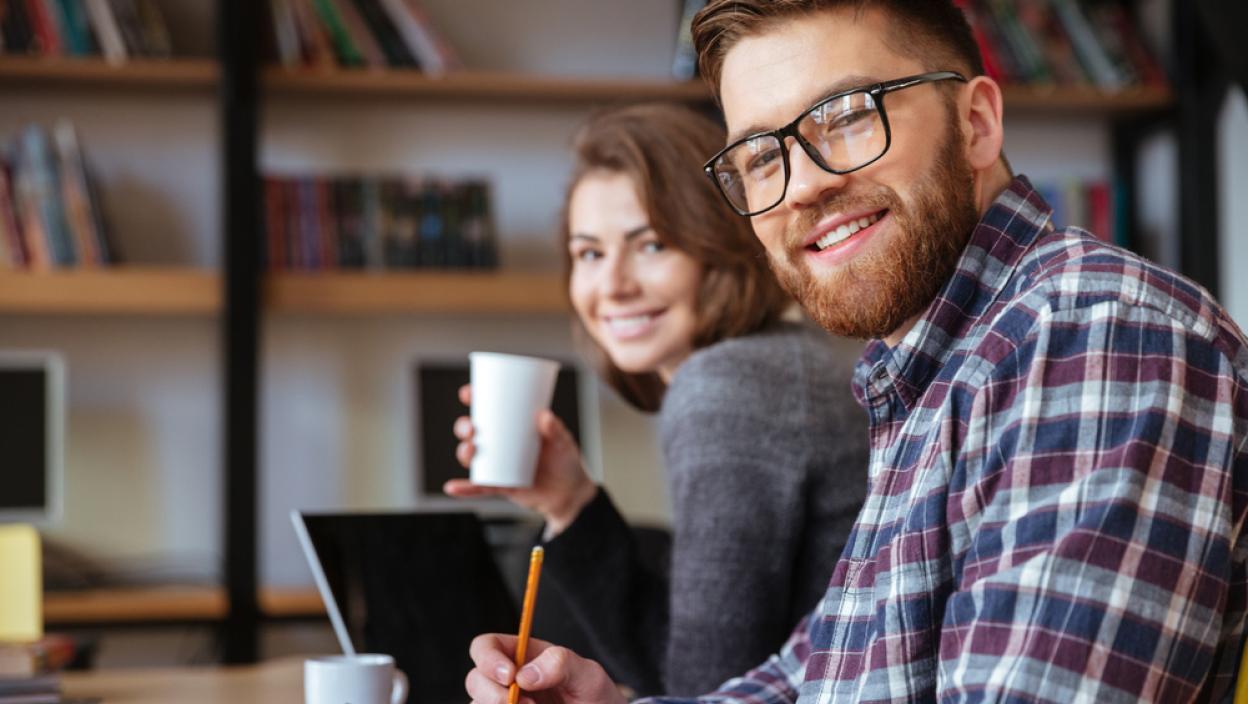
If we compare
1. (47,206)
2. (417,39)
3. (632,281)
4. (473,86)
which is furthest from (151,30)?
(632,281)

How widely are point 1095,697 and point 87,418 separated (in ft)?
9.75

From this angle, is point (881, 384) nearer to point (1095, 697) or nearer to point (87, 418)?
point (1095, 697)

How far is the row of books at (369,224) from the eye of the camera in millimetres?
3098

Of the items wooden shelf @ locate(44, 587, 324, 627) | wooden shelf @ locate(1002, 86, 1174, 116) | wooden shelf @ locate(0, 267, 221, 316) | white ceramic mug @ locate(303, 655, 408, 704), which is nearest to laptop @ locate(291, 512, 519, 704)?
white ceramic mug @ locate(303, 655, 408, 704)

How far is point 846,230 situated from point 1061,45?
2621 mm

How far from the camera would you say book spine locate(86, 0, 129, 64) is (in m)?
3.03

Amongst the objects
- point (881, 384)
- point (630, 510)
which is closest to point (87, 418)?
point (630, 510)

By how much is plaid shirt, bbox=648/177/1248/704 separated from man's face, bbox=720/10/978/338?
94 millimetres

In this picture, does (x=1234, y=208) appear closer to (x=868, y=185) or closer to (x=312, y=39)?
(x=312, y=39)

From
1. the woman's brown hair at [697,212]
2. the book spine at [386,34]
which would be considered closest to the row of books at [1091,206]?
the book spine at [386,34]

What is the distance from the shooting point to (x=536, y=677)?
109cm

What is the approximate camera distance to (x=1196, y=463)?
74cm

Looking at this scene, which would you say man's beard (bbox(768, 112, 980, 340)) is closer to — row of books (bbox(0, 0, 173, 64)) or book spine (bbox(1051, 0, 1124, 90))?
row of books (bbox(0, 0, 173, 64))

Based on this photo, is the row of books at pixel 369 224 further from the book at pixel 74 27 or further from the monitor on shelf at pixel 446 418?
the book at pixel 74 27
